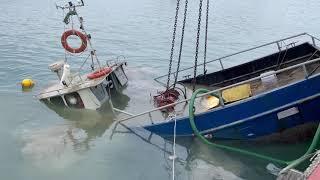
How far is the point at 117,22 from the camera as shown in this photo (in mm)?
34969

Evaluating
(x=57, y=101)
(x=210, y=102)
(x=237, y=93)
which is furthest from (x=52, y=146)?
(x=237, y=93)

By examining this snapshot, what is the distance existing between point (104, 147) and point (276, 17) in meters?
32.2

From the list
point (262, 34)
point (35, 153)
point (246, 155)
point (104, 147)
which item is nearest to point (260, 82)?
point (246, 155)

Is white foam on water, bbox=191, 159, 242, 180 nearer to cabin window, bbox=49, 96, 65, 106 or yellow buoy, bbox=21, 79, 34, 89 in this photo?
cabin window, bbox=49, 96, 65, 106

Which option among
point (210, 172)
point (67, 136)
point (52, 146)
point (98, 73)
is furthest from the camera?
point (98, 73)

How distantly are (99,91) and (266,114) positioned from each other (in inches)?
276

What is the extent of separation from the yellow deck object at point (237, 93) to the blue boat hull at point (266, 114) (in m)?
0.67

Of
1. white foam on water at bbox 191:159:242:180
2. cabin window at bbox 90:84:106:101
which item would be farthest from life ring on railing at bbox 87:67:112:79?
white foam on water at bbox 191:159:242:180

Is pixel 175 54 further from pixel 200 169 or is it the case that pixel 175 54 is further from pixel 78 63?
pixel 200 169

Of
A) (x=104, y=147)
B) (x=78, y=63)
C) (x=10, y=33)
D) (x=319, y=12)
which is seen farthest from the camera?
(x=319, y=12)

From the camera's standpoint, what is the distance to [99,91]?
51.4 feet

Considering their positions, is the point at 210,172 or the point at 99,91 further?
the point at 99,91

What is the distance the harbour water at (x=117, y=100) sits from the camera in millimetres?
11719

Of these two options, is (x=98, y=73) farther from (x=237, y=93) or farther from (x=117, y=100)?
(x=237, y=93)
